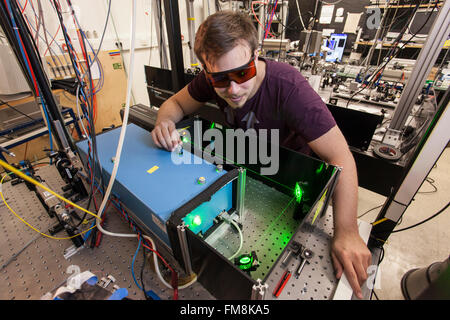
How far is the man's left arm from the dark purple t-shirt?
59 mm

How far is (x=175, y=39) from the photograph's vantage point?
44.8 inches

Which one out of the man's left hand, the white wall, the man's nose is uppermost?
the white wall

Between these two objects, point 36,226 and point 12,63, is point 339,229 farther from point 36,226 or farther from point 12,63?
point 12,63

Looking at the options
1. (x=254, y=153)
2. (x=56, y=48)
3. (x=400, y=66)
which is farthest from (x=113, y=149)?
(x=400, y=66)

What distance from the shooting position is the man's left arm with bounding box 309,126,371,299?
516 mm

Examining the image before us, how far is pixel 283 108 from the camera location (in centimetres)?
93

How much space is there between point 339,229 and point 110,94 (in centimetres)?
324

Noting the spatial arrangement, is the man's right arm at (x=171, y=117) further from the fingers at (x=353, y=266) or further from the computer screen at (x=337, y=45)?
the computer screen at (x=337, y=45)

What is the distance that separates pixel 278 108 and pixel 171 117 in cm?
54

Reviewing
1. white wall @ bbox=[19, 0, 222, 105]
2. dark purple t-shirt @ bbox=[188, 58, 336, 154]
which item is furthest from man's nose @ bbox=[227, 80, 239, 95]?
white wall @ bbox=[19, 0, 222, 105]

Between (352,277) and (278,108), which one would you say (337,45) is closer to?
(278,108)

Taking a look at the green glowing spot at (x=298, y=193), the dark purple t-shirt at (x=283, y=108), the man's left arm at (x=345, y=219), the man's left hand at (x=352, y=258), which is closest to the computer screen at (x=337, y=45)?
the dark purple t-shirt at (x=283, y=108)

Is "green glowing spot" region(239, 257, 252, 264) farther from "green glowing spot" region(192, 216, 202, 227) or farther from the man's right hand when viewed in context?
the man's right hand

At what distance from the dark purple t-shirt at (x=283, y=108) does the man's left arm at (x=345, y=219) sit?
0.06m
